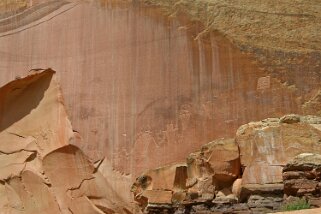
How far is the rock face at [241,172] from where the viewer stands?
31.1ft

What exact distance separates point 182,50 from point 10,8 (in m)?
3.10

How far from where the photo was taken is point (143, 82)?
11.4m

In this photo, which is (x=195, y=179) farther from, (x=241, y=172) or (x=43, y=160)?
(x=43, y=160)

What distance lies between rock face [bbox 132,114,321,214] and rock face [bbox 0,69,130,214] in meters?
0.99

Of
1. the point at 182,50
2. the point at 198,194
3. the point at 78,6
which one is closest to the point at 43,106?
the point at 78,6

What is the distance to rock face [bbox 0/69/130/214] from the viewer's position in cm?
1140

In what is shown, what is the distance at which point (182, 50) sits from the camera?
37.3 ft

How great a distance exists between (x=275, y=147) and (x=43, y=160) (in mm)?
3789

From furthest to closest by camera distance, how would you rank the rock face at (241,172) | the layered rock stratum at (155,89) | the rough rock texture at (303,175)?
1. the layered rock stratum at (155,89)
2. the rock face at (241,172)
3. the rough rock texture at (303,175)

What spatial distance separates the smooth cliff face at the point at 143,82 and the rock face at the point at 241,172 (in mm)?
550

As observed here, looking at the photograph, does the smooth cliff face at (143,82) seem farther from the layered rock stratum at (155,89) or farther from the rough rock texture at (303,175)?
the rough rock texture at (303,175)

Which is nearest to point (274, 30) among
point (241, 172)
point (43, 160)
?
point (241, 172)

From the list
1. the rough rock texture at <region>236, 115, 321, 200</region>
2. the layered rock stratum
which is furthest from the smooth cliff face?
the rough rock texture at <region>236, 115, 321, 200</region>

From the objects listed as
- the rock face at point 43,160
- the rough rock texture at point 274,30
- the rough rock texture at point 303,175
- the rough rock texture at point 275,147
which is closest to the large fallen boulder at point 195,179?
the rough rock texture at point 275,147
